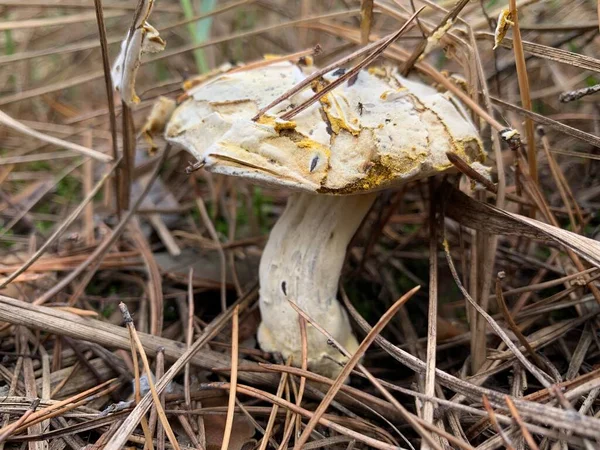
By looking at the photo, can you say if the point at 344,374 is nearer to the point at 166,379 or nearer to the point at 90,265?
the point at 166,379

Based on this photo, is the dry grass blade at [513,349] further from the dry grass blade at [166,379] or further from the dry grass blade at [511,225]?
the dry grass blade at [166,379]

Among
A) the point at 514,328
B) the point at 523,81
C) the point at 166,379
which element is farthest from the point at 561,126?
the point at 166,379

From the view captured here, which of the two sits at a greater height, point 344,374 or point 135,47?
point 135,47

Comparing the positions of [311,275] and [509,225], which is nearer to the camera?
[509,225]

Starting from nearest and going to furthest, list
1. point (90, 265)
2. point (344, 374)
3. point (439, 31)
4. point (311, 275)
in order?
1. point (344, 374)
2. point (439, 31)
3. point (311, 275)
4. point (90, 265)

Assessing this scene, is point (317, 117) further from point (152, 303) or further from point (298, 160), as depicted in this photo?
point (152, 303)

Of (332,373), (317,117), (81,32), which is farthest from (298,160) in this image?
(81,32)
